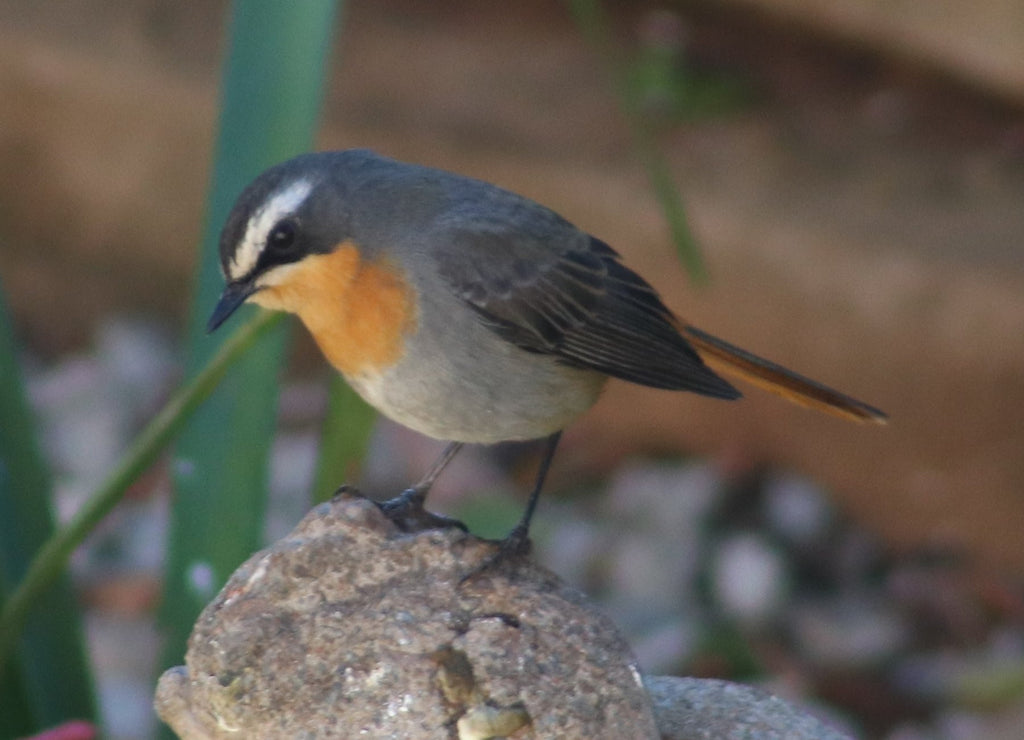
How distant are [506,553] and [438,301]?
472 millimetres

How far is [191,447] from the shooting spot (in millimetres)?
2266

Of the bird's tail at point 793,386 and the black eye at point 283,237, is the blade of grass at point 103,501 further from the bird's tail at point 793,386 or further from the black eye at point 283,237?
the bird's tail at point 793,386

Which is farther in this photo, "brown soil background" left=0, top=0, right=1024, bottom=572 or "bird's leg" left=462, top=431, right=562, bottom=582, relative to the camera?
"brown soil background" left=0, top=0, right=1024, bottom=572

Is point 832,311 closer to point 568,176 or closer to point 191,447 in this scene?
point 568,176

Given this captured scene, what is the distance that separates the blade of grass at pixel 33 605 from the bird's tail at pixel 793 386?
111 cm

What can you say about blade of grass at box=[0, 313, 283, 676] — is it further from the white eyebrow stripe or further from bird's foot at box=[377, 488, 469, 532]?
bird's foot at box=[377, 488, 469, 532]

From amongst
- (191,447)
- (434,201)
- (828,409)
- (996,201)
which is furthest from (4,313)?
(996,201)

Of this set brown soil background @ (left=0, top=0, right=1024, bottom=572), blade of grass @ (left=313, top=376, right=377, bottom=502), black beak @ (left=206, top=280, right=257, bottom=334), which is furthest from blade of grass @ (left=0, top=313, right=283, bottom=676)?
brown soil background @ (left=0, top=0, right=1024, bottom=572)

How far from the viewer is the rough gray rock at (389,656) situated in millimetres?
1518

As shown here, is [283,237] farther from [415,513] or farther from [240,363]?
[415,513]

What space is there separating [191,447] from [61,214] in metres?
2.85

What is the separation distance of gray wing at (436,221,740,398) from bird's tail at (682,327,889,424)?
87 millimetres

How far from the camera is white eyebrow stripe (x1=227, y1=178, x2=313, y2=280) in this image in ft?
6.57

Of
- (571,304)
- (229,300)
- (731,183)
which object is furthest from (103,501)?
(731,183)
